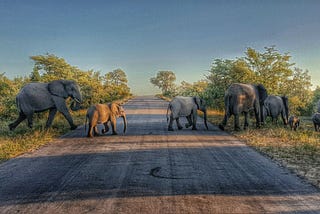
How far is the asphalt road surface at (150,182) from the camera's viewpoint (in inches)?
182

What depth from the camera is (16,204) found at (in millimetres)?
4727

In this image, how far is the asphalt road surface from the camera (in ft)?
15.1

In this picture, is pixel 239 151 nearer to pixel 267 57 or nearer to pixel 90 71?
pixel 267 57

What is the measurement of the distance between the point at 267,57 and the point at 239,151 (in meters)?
16.7

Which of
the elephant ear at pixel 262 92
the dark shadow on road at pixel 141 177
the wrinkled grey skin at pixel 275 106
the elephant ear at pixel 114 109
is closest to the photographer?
the dark shadow on road at pixel 141 177

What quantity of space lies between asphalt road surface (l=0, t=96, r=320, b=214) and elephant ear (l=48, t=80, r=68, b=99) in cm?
489

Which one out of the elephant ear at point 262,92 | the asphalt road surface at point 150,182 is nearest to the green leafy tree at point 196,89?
the elephant ear at point 262,92

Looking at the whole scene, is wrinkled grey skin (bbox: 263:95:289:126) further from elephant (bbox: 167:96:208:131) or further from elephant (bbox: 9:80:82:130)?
elephant (bbox: 9:80:82:130)

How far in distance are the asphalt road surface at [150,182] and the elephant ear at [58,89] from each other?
489 centimetres

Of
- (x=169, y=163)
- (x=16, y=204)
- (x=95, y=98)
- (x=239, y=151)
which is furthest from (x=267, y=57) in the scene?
(x=16, y=204)

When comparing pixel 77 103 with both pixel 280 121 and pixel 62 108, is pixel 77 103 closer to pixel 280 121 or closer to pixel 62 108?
pixel 62 108

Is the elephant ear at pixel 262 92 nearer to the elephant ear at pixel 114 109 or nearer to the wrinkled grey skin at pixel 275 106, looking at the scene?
the wrinkled grey skin at pixel 275 106

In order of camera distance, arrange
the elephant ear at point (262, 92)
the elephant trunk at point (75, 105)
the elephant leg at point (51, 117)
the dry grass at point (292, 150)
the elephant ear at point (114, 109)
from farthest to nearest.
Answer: the elephant ear at point (262, 92)
the elephant trunk at point (75, 105)
the elephant leg at point (51, 117)
the elephant ear at point (114, 109)
the dry grass at point (292, 150)

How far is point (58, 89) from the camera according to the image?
553 inches
